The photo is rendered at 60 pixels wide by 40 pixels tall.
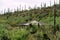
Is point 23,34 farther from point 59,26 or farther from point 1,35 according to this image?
point 59,26

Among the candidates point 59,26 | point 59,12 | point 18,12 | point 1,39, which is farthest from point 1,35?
point 18,12

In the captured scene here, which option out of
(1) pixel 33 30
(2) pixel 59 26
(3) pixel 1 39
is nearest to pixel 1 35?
(3) pixel 1 39

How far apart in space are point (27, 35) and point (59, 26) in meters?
9.69

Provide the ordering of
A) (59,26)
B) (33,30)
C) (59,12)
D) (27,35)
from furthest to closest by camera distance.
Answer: (59,12) → (59,26) → (33,30) → (27,35)

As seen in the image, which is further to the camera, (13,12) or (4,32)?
(13,12)

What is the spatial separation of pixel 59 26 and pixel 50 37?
884 cm

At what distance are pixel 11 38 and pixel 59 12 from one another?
36.8m

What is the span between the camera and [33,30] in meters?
26.9

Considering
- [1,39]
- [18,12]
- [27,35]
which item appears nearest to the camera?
[1,39]

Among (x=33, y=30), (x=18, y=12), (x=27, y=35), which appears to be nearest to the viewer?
(x=27, y=35)

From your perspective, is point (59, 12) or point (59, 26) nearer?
point (59, 26)

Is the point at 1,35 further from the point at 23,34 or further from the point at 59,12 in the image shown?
the point at 59,12

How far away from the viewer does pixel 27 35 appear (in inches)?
891

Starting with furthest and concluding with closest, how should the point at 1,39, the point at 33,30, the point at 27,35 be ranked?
the point at 33,30 < the point at 27,35 < the point at 1,39
